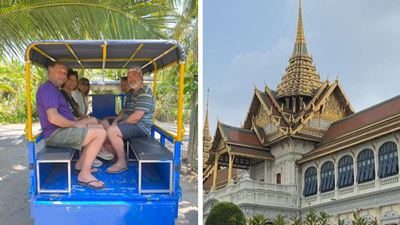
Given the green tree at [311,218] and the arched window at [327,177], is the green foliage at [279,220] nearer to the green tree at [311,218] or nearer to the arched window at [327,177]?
the green tree at [311,218]

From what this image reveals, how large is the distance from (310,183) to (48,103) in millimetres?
2440

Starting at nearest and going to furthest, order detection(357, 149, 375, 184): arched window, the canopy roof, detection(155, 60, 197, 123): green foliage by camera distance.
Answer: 1. the canopy roof
2. detection(357, 149, 375, 184): arched window
3. detection(155, 60, 197, 123): green foliage

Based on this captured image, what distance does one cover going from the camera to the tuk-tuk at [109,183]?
7.42 feet

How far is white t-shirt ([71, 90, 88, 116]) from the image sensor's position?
3320 millimetres

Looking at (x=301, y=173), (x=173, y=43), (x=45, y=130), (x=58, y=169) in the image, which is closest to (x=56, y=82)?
(x=45, y=130)

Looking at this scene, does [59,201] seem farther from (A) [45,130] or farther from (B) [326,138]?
(B) [326,138]

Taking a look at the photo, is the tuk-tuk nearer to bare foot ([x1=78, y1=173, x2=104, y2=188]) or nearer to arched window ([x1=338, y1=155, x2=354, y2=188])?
bare foot ([x1=78, y1=173, x2=104, y2=188])

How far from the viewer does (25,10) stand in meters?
4.61

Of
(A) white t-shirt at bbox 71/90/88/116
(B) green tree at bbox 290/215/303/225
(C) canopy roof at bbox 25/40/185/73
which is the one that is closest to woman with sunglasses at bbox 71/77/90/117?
(A) white t-shirt at bbox 71/90/88/116

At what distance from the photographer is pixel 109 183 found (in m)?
2.50

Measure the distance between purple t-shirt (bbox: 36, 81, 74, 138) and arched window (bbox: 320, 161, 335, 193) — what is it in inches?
90.1

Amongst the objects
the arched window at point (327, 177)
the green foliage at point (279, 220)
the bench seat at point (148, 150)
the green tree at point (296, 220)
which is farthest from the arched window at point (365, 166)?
the bench seat at point (148, 150)

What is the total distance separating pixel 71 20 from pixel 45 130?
215 centimetres

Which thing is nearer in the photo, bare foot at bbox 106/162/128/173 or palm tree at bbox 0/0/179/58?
bare foot at bbox 106/162/128/173
